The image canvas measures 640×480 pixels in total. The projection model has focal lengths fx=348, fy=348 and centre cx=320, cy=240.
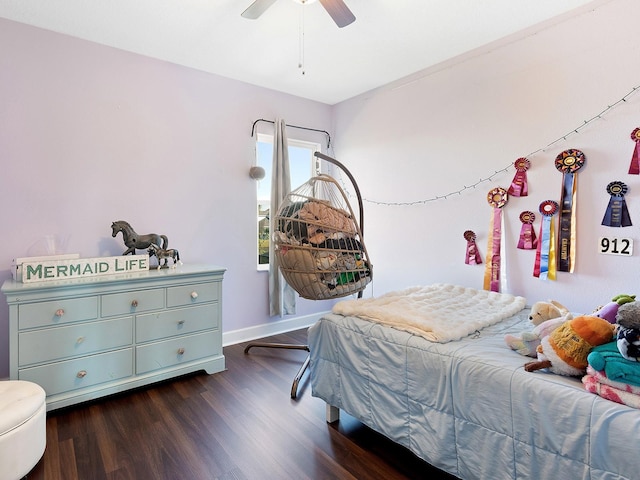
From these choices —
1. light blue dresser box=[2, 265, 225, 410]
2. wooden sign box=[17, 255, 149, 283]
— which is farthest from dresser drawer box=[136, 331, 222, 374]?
wooden sign box=[17, 255, 149, 283]

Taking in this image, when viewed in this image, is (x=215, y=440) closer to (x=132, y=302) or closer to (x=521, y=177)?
(x=132, y=302)

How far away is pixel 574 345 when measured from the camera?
47.4 inches

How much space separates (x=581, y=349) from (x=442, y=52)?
252 cm

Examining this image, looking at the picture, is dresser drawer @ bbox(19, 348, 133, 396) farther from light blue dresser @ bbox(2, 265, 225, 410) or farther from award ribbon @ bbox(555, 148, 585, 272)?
award ribbon @ bbox(555, 148, 585, 272)

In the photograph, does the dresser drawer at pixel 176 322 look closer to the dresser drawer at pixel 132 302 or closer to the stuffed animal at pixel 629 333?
the dresser drawer at pixel 132 302

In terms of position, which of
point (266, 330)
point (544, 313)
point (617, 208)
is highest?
point (617, 208)

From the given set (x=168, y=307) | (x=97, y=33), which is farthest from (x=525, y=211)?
(x=97, y=33)

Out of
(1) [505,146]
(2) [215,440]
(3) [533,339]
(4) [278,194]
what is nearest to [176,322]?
(2) [215,440]

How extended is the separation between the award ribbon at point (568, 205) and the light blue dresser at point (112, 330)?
8.16 ft

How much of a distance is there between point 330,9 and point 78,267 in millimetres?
2296

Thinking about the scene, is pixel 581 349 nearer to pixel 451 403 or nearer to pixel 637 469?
pixel 637 469

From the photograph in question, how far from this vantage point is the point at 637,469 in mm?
969

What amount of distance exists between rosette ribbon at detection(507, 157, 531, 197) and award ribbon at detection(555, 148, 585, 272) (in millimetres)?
201

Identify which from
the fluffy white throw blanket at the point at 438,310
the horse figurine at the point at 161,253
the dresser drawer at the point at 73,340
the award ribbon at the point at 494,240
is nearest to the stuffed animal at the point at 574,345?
the fluffy white throw blanket at the point at 438,310
